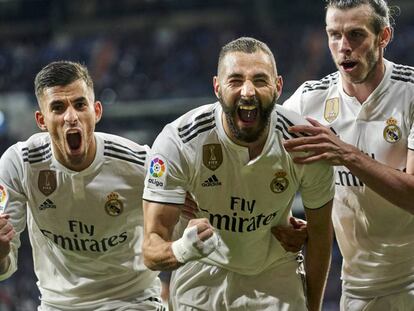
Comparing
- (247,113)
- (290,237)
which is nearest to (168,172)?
(247,113)

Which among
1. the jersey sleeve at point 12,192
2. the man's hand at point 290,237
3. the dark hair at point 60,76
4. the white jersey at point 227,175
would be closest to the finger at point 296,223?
the man's hand at point 290,237

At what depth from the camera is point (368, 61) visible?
4207 mm

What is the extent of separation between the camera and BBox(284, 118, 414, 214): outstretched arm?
3.73 meters

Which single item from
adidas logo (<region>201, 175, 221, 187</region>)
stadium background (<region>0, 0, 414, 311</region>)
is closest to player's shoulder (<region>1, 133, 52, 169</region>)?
adidas logo (<region>201, 175, 221, 187</region>)

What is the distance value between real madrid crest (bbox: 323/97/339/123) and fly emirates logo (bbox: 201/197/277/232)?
646mm

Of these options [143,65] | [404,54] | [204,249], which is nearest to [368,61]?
[204,249]

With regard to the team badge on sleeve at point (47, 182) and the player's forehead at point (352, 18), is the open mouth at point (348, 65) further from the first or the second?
the team badge on sleeve at point (47, 182)

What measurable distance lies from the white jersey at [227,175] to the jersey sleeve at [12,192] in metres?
0.76

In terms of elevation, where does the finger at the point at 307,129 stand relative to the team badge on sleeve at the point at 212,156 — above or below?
above

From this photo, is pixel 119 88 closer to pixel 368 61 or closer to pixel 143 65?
pixel 143 65

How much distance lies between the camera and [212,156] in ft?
12.7

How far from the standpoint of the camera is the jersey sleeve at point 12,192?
421 centimetres

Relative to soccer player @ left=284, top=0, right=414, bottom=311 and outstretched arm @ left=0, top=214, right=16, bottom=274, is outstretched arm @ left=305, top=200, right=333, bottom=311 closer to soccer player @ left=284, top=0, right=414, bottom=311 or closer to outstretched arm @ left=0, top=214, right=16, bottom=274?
A: soccer player @ left=284, top=0, right=414, bottom=311

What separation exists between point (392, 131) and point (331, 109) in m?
0.33
